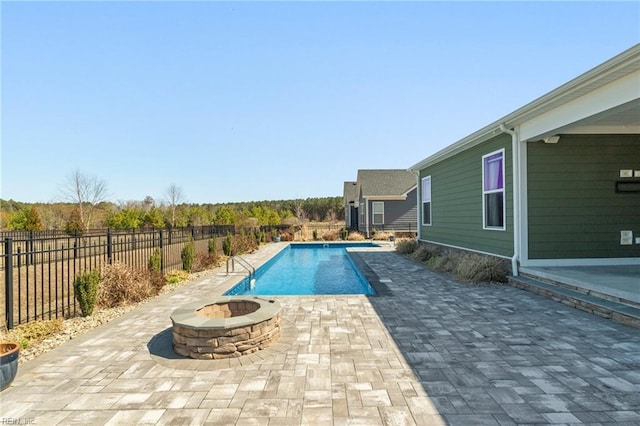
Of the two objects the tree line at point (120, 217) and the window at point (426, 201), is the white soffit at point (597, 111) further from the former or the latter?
the tree line at point (120, 217)

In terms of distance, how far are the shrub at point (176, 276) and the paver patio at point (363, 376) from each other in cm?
306

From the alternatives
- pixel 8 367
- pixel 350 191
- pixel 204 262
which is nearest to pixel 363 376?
pixel 8 367

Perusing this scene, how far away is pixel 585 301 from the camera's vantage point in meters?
5.32

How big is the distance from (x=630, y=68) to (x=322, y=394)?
210 inches

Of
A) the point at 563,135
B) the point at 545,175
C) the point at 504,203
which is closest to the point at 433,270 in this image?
the point at 504,203

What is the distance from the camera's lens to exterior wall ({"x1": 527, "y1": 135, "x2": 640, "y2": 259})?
7.36m

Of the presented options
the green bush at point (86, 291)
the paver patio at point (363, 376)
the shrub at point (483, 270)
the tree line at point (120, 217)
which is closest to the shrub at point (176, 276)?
the green bush at point (86, 291)

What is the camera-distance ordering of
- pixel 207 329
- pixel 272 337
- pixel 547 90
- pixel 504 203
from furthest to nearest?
pixel 504 203 → pixel 547 90 → pixel 272 337 → pixel 207 329

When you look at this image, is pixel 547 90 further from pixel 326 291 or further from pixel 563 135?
pixel 326 291

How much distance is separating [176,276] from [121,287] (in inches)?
92.6

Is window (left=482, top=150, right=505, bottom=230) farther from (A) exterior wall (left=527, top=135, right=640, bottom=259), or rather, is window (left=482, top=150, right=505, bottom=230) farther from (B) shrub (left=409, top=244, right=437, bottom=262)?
(B) shrub (left=409, top=244, right=437, bottom=262)

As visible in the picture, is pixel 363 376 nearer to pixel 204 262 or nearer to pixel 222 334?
pixel 222 334

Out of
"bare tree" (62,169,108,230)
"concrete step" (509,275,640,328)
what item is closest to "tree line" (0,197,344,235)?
"bare tree" (62,169,108,230)

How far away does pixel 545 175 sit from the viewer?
Answer: 7363 millimetres
